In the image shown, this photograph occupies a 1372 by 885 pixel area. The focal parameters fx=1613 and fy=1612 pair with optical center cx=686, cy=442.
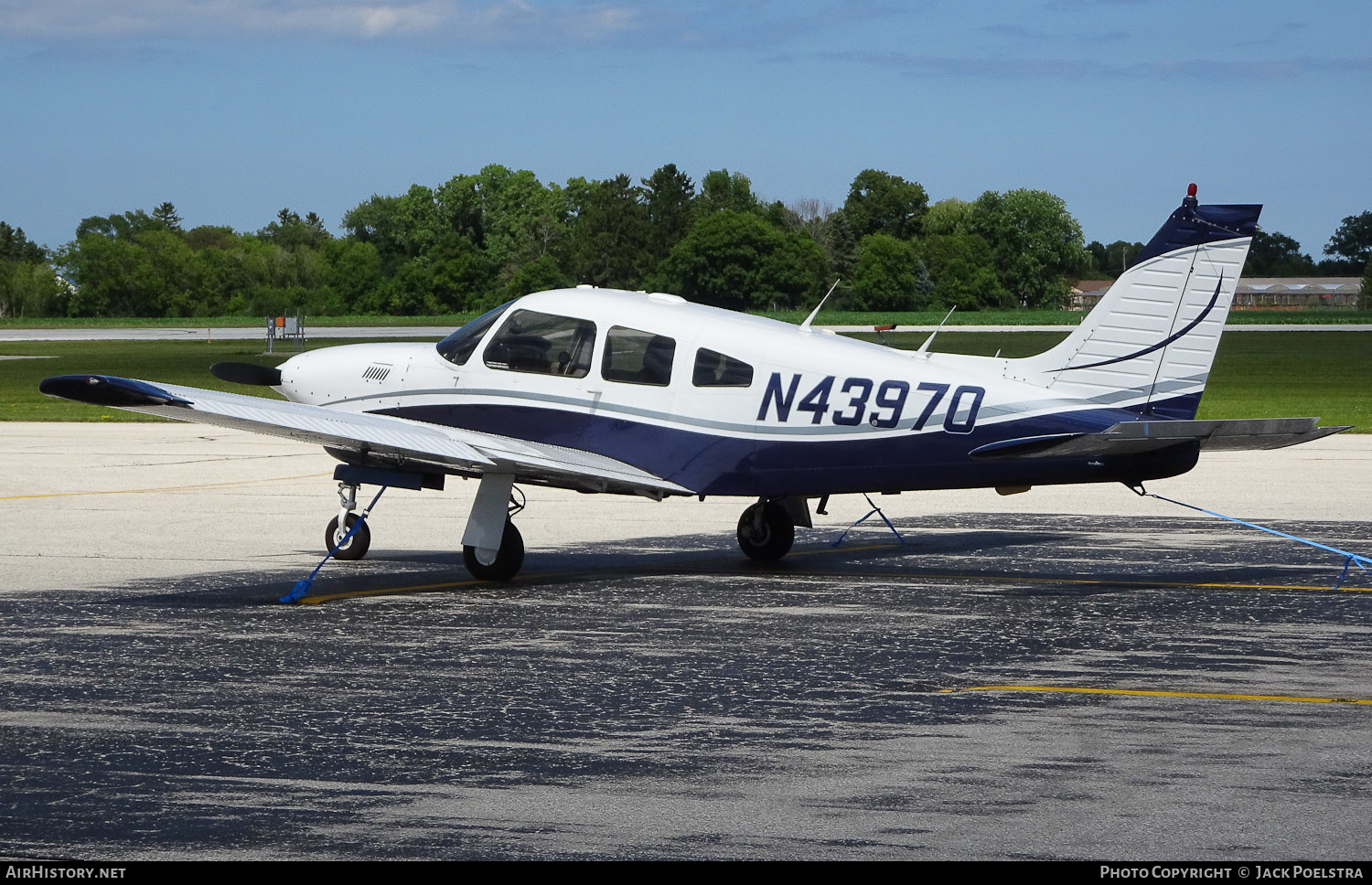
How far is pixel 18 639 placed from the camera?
10.9m

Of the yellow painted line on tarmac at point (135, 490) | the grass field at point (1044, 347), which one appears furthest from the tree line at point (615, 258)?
the yellow painted line on tarmac at point (135, 490)

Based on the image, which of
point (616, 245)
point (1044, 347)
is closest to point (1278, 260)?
point (616, 245)

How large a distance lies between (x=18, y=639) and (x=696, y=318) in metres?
5.93

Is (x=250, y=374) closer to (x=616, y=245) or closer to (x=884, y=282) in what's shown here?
(x=616, y=245)

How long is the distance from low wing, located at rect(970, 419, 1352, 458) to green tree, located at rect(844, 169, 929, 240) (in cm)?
15175

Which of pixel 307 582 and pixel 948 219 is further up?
pixel 948 219

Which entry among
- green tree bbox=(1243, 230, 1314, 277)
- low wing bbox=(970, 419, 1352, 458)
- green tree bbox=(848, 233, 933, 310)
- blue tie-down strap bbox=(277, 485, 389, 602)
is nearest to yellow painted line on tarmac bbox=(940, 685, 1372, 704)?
low wing bbox=(970, 419, 1352, 458)

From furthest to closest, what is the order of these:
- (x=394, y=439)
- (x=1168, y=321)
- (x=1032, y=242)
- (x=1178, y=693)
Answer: (x=1032, y=242)
(x=394, y=439)
(x=1168, y=321)
(x=1178, y=693)

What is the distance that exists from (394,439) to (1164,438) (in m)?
5.88

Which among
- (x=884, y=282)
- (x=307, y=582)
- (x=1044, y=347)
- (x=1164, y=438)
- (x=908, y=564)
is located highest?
(x=884, y=282)

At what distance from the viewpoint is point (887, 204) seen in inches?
6432

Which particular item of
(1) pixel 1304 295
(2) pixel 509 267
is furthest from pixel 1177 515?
(1) pixel 1304 295

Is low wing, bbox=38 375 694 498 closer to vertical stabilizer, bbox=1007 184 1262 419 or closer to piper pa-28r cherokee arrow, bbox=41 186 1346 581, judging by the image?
piper pa-28r cherokee arrow, bbox=41 186 1346 581
